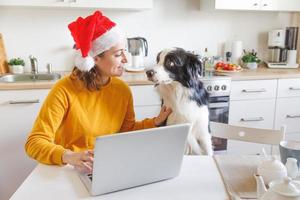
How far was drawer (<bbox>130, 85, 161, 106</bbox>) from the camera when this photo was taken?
2535 millimetres

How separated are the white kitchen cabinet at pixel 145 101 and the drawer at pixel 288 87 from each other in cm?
111

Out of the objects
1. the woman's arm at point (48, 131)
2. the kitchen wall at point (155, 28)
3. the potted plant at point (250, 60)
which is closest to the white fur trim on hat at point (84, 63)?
the woman's arm at point (48, 131)

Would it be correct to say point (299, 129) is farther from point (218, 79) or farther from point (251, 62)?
point (218, 79)

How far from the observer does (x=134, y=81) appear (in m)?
2.50

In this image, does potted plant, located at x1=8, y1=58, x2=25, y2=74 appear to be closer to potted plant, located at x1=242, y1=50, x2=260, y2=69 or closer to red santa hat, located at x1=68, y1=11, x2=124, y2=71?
red santa hat, located at x1=68, y1=11, x2=124, y2=71

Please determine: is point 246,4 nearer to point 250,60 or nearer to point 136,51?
point 250,60

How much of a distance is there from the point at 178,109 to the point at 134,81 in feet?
2.68

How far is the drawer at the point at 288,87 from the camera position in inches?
111

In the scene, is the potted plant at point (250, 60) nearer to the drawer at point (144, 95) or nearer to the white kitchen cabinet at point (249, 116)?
the white kitchen cabinet at point (249, 116)

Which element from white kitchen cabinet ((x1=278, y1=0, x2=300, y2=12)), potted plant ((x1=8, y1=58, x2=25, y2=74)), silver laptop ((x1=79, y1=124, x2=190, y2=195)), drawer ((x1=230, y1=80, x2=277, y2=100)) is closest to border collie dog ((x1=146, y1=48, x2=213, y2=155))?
silver laptop ((x1=79, y1=124, x2=190, y2=195))

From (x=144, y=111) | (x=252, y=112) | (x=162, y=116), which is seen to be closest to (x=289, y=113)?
(x=252, y=112)

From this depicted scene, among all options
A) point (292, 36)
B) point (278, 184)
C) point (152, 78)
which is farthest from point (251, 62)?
point (278, 184)

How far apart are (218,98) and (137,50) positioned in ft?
2.87

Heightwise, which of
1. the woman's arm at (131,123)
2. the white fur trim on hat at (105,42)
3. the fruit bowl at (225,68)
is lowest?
the woman's arm at (131,123)
